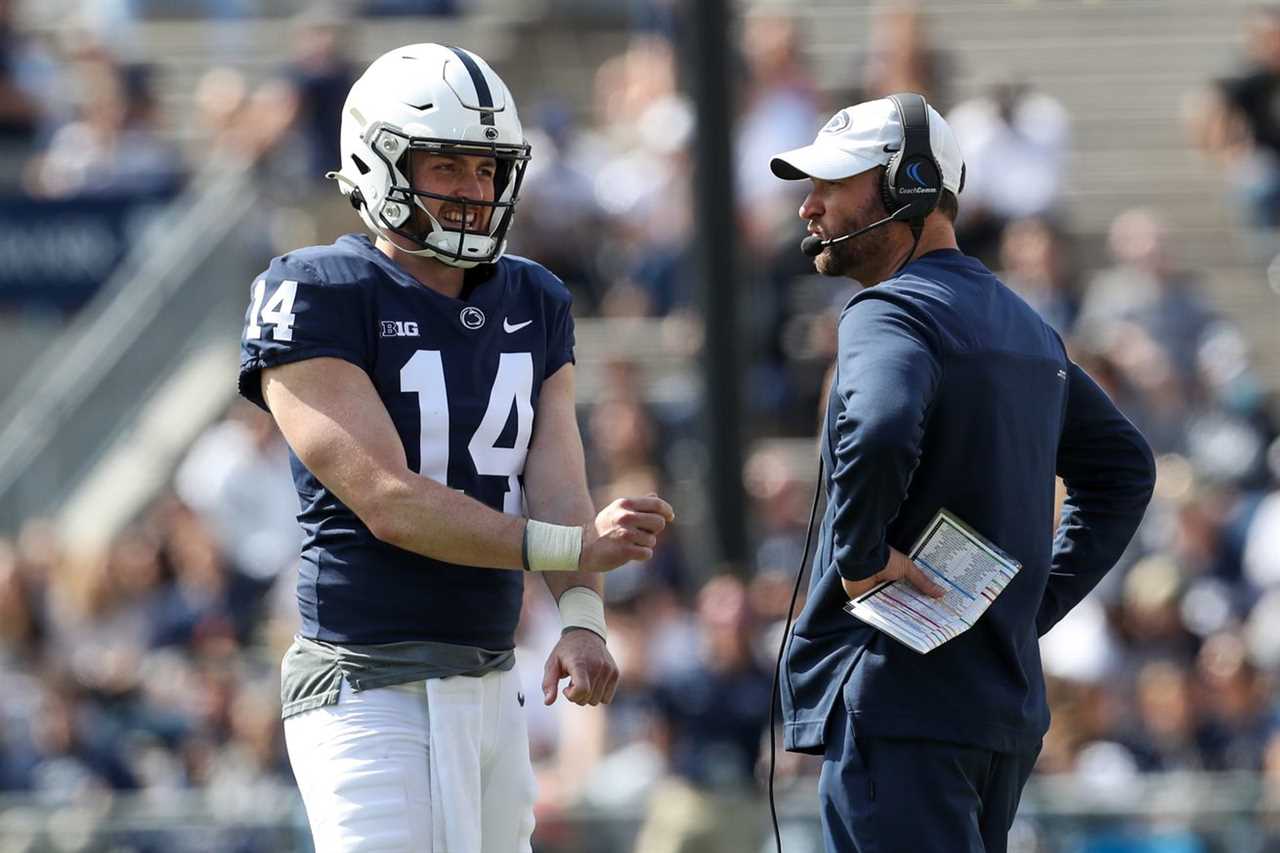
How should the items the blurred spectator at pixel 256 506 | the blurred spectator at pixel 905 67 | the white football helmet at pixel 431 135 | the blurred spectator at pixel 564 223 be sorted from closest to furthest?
the white football helmet at pixel 431 135 < the blurred spectator at pixel 256 506 < the blurred spectator at pixel 905 67 < the blurred spectator at pixel 564 223

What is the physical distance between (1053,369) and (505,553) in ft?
4.18

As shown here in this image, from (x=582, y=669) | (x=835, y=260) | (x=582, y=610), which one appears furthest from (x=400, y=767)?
(x=835, y=260)

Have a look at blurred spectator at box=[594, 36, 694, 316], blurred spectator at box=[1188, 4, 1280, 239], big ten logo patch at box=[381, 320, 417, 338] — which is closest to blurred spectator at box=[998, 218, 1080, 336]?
blurred spectator at box=[1188, 4, 1280, 239]

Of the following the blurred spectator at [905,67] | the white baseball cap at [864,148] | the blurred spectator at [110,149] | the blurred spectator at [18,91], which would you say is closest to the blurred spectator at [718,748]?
the blurred spectator at [905,67]

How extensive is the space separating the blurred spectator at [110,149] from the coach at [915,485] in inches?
349

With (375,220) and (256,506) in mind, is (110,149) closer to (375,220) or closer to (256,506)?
(256,506)

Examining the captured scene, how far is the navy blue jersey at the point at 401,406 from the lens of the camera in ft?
15.6

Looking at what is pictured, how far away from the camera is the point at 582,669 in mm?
4781

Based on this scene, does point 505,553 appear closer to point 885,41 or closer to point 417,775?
point 417,775

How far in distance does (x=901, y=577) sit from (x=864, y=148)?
937mm

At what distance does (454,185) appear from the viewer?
4.89 metres

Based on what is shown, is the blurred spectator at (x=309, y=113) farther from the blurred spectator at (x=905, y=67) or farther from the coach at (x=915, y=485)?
the coach at (x=915, y=485)

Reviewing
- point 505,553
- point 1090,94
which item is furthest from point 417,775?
point 1090,94

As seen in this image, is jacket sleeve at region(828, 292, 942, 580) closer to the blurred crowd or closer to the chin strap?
the chin strap
